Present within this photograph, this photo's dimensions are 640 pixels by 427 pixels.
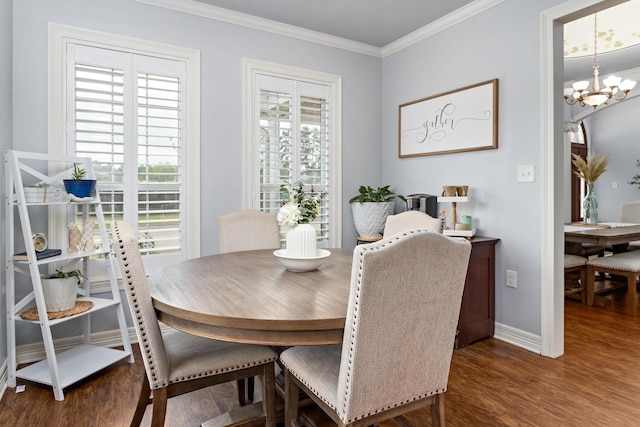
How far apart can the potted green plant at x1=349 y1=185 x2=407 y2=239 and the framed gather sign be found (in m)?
0.52

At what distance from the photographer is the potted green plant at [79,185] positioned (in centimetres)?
246

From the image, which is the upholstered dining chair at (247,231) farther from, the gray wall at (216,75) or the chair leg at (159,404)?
the chair leg at (159,404)

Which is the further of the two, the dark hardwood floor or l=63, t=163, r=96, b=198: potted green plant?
l=63, t=163, r=96, b=198: potted green plant

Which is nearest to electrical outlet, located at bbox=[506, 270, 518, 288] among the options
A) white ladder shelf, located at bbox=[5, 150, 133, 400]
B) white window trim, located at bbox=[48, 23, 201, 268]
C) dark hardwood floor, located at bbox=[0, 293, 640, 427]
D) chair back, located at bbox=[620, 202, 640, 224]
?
dark hardwood floor, located at bbox=[0, 293, 640, 427]

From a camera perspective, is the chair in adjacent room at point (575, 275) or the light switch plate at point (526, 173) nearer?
the light switch plate at point (526, 173)

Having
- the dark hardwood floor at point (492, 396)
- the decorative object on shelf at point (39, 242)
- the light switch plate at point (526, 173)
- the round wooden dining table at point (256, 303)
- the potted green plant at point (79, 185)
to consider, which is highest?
the light switch plate at point (526, 173)

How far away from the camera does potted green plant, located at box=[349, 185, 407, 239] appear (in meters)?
3.66

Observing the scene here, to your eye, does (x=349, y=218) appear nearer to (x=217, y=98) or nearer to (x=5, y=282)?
(x=217, y=98)

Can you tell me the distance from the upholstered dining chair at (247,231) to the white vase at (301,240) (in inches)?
37.3

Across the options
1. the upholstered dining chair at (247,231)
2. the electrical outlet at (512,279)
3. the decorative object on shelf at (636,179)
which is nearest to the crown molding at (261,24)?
the upholstered dining chair at (247,231)

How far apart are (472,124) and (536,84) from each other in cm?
56

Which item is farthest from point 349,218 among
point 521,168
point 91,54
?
point 91,54

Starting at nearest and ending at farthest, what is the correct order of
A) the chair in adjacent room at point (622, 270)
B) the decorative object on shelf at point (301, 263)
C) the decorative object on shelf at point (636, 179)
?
the decorative object on shelf at point (301, 263), the chair in adjacent room at point (622, 270), the decorative object on shelf at point (636, 179)

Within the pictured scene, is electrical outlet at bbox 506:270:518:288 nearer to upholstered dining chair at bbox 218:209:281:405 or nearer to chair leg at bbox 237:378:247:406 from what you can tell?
upholstered dining chair at bbox 218:209:281:405
